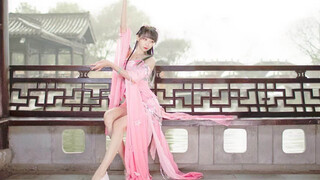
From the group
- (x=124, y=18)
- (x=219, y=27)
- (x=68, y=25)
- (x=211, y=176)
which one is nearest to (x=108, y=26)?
(x=68, y=25)

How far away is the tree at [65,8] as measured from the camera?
19234mm

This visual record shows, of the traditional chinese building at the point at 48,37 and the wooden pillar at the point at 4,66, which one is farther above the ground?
the traditional chinese building at the point at 48,37

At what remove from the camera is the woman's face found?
2.40m

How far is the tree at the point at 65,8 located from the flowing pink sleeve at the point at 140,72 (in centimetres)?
1810

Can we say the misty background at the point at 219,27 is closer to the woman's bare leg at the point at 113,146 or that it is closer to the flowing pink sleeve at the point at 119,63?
the flowing pink sleeve at the point at 119,63

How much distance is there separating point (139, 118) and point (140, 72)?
1.11 feet

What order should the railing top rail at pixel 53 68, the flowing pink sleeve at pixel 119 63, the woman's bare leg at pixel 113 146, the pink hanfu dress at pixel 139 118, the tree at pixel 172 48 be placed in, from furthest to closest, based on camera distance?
the tree at pixel 172 48, the railing top rail at pixel 53 68, the flowing pink sleeve at pixel 119 63, the pink hanfu dress at pixel 139 118, the woman's bare leg at pixel 113 146

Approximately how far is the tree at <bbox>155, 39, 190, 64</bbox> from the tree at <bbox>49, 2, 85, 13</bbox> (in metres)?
5.57

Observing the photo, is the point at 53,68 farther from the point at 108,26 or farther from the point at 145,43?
the point at 108,26

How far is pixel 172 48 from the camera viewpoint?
18.8 m

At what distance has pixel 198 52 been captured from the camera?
18375mm

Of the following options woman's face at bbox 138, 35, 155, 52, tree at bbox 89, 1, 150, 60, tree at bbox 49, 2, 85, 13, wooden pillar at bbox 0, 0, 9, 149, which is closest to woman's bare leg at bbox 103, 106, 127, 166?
woman's face at bbox 138, 35, 155, 52

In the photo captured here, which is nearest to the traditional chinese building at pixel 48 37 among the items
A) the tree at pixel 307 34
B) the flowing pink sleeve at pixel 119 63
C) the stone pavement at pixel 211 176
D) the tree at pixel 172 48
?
the tree at pixel 172 48

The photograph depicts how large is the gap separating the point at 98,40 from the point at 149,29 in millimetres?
16640
